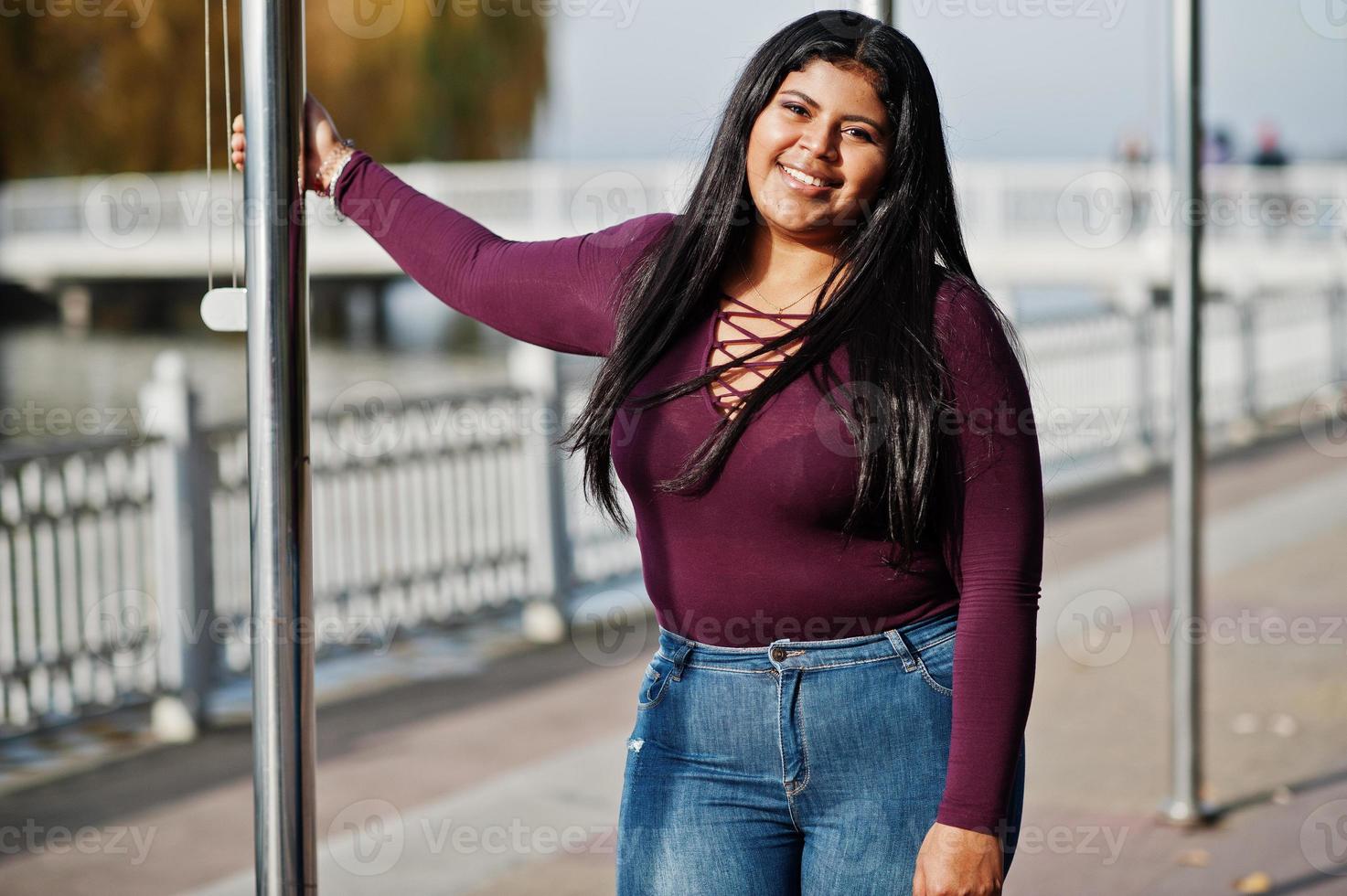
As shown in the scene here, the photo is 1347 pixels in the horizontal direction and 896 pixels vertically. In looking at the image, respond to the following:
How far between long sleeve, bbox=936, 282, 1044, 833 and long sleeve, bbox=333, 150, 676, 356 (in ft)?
1.69

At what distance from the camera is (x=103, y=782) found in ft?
16.8

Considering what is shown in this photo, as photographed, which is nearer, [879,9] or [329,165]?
[329,165]

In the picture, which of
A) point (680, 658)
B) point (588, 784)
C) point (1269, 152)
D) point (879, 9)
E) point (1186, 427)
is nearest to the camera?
point (680, 658)

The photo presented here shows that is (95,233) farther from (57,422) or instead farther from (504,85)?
(57,422)

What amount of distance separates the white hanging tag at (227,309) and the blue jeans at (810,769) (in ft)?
2.61

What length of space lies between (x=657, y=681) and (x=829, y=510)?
361mm

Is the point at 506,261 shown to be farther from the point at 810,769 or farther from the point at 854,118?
the point at 810,769

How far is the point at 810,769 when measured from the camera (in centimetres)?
202

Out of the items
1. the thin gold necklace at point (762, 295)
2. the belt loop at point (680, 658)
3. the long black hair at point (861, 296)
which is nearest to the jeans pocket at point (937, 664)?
the long black hair at point (861, 296)

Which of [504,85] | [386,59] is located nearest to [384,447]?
[386,59]

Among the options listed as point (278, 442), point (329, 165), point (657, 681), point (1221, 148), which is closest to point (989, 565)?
point (657, 681)

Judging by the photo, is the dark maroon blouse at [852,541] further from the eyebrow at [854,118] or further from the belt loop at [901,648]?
the eyebrow at [854,118]

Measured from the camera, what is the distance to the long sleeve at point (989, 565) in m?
1.97

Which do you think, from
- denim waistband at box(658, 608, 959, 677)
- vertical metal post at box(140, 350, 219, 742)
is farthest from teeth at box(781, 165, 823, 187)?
vertical metal post at box(140, 350, 219, 742)
